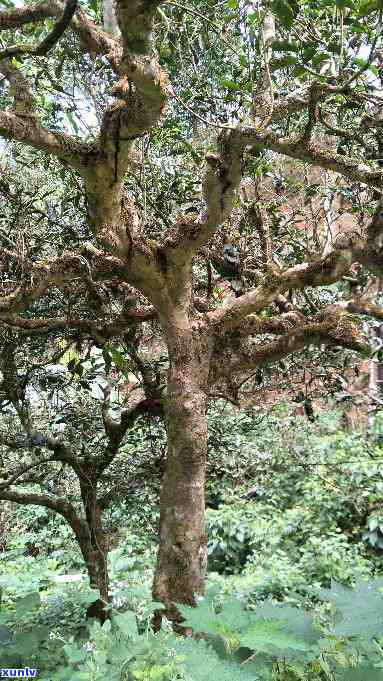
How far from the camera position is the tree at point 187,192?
78.0 inches

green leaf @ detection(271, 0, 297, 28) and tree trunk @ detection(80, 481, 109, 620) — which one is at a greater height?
green leaf @ detection(271, 0, 297, 28)

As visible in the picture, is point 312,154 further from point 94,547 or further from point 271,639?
point 94,547

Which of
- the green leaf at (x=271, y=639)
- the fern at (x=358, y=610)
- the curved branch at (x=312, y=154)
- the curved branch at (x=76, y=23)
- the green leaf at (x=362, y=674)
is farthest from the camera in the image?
the curved branch at (x=76, y=23)

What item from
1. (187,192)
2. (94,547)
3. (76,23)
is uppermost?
(76,23)

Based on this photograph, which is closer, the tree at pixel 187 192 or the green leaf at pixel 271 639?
the green leaf at pixel 271 639

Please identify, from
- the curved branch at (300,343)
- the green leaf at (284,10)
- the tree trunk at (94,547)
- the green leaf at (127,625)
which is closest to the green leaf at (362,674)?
the green leaf at (127,625)

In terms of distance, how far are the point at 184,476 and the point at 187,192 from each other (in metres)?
1.55

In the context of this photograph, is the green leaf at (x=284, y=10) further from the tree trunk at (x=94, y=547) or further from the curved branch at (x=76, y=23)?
the tree trunk at (x=94, y=547)

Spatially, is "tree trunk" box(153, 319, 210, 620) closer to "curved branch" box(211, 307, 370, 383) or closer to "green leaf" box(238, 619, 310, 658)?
"curved branch" box(211, 307, 370, 383)

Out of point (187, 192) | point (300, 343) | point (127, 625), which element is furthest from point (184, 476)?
point (187, 192)

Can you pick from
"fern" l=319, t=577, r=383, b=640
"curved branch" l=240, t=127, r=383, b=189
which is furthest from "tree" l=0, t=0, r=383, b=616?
"fern" l=319, t=577, r=383, b=640

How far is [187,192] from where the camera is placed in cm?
318

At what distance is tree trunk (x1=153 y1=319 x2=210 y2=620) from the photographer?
2.45m

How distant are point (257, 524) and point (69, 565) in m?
1.90
